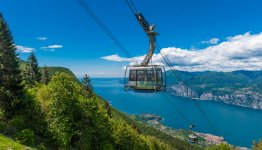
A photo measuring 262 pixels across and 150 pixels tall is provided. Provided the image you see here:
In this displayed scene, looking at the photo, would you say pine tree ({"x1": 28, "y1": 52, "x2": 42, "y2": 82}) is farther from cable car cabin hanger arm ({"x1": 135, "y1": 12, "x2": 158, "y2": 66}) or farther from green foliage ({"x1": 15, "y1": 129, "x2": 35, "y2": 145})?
cable car cabin hanger arm ({"x1": 135, "y1": 12, "x2": 158, "y2": 66})

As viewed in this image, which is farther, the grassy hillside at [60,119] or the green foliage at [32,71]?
the green foliage at [32,71]

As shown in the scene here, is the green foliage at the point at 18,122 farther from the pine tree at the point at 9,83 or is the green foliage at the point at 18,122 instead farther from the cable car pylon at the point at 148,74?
the cable car pylon at the point at 148,74

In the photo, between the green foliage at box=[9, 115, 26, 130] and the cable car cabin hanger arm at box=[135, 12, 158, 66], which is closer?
the cable car cabin hanger arm at box=[135, 12, 158, 66]

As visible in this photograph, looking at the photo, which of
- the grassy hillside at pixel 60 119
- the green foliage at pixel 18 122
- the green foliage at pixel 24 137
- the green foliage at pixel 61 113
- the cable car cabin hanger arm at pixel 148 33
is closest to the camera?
the cable car cabin hanger arm at pixel 148 33

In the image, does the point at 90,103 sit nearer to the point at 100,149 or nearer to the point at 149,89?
the point at 100,149

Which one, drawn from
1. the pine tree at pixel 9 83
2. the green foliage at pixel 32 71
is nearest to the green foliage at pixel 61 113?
the pine tree at pixel 9 83

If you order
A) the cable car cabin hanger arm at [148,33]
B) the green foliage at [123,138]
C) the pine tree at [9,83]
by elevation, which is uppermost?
the cable car cabin hanger arm at [148,33]

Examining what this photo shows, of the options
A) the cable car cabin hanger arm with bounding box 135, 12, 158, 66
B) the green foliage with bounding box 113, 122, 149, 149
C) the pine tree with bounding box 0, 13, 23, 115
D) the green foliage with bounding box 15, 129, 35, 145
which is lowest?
the green foliage with bounding box 113, 122, 149, 149

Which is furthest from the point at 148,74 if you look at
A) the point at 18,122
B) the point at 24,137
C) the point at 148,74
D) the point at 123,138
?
the point at 123,138

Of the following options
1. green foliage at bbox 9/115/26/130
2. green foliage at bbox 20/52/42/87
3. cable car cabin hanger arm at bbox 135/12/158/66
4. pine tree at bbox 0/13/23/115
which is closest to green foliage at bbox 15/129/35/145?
green foliage at bbox 9/115/26/130
